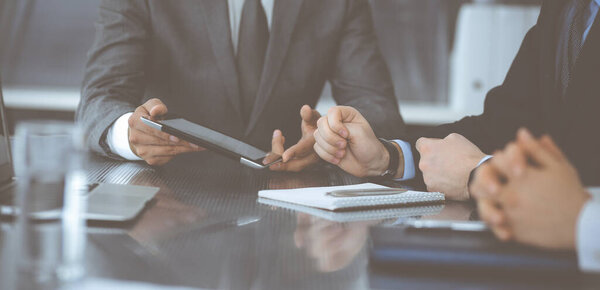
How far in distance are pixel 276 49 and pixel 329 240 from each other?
4.93ft

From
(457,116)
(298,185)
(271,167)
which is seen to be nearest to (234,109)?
(271,167)

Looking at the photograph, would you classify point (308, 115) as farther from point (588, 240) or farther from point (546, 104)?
point (588, 240)

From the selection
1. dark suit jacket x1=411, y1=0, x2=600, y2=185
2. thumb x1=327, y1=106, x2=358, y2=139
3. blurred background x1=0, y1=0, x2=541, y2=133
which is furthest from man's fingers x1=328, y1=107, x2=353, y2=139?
blurred background x1=0, y1=0, x2=541, y2=133

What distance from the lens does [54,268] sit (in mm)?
598

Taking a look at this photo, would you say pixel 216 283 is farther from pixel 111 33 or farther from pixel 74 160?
pixel 111 33

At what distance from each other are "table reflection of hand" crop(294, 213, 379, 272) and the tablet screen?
1.40 ft

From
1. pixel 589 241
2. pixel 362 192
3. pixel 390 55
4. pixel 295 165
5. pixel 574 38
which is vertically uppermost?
pixel 574 38

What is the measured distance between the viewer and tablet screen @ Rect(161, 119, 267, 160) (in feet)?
4.32

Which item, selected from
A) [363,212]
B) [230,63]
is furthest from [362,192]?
[230,63]

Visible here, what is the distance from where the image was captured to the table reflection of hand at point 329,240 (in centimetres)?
70

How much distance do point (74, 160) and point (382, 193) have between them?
58 cm

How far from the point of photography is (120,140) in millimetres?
1555

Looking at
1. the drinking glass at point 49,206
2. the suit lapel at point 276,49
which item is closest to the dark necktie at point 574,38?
the suit lapel at point 276,49

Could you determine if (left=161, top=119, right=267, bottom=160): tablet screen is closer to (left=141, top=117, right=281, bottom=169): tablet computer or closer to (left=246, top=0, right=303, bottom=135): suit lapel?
(left=141, top=117, right=281, bottom=169): tablet computer
